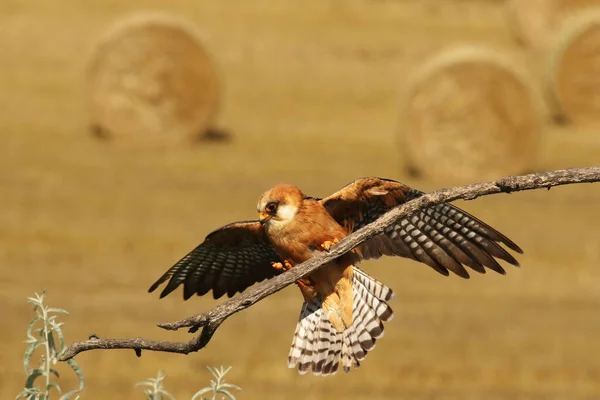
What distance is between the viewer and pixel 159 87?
936 inches

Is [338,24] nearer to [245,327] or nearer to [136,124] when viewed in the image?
[136,124]

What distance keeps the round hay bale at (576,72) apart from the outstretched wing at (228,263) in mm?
21636

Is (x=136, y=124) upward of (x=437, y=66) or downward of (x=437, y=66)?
upward

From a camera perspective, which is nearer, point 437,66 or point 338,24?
point 437,66

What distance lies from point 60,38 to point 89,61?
10067 mm

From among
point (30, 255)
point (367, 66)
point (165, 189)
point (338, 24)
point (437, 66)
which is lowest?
point (30, 255)

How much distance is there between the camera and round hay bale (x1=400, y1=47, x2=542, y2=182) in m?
21.1

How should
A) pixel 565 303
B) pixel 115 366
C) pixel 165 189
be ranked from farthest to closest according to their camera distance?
pixel 165 189 → pixel 565 303 → pixel 115 366

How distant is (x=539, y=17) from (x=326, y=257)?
104 ft

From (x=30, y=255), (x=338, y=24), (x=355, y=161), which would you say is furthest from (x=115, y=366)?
(x=338, y=24)

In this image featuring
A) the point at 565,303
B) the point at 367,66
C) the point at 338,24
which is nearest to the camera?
the point at 565,303

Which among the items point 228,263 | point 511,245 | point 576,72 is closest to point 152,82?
point 576,72

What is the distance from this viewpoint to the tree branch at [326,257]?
10.1 ft

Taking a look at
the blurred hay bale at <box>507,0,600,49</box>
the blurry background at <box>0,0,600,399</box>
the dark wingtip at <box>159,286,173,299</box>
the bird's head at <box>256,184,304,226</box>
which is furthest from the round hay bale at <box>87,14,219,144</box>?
the bird's head at <box>256,184,304,226</box>
